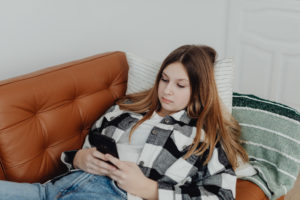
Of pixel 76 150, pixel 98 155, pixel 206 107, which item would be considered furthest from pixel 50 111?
pixel 206 107

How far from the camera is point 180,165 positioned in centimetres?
115

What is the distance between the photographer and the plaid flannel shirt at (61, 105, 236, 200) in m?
1.08

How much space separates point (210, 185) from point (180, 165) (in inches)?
4.9

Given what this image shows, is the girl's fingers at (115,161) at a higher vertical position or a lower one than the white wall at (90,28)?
lower

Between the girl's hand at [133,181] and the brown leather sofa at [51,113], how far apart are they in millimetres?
309

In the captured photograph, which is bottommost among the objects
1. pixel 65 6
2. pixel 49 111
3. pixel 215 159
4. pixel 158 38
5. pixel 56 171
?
pixel 56 171

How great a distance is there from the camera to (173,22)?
2197mm

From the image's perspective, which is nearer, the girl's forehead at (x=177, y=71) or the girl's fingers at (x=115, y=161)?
the girl's fingers at (x=115, y=161)

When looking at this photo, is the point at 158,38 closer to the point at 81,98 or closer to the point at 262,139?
the point at 81,98

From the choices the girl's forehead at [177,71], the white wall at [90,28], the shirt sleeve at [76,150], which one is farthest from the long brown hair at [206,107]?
the white wall at [90,28]

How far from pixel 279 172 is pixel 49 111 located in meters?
0.91

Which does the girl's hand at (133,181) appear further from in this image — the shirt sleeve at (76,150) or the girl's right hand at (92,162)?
the shirt sleeve at (76,150)

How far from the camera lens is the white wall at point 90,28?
1.44m

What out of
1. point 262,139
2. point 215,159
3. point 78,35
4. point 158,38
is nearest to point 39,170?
point 215,159
